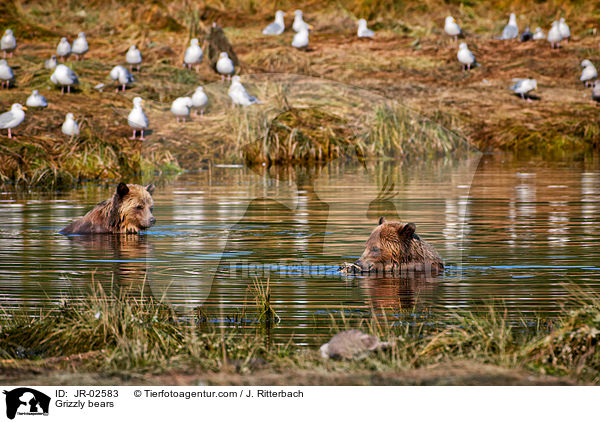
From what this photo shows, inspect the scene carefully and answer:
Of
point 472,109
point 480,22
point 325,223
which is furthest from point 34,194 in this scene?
point 480,22

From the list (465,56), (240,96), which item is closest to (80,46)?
(240,96)

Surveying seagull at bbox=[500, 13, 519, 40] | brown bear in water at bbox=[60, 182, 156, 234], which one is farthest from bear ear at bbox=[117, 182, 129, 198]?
seagull at bbox=[500, 13, 519, 40]

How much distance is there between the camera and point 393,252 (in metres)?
11.8

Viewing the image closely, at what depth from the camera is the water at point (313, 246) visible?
10.1 meters

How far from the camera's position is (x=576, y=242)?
14.1 meters

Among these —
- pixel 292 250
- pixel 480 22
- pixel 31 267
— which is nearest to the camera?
pixel 31 267

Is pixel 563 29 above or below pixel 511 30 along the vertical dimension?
below

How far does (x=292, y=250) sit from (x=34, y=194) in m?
10.0

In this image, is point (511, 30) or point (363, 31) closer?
point (363, 31)

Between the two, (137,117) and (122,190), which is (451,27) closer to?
(137,117)

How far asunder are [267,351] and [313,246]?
6335 millimetres
